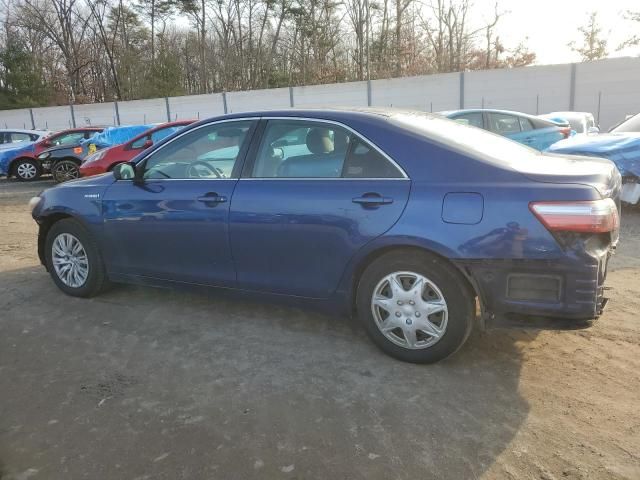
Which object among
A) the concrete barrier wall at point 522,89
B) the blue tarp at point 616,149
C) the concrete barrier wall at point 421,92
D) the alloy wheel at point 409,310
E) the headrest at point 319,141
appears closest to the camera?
the alloy wheel at point 409,310

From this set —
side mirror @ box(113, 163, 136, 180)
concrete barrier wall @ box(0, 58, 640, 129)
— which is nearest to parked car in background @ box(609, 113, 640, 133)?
side mirror @ box(113, 163, 136, 180)

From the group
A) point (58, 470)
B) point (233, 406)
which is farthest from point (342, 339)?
point (58, 470)

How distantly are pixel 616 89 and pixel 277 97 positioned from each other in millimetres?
14191

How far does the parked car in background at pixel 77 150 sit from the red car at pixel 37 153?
58 centimetres

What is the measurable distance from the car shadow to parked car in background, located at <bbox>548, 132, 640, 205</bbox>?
15.3 feet

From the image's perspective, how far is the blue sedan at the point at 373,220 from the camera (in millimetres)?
2877

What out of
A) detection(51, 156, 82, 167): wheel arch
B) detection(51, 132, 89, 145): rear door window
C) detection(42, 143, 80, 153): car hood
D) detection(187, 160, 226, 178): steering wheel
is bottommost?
detection(51, 156, 82, 167): wheel arch

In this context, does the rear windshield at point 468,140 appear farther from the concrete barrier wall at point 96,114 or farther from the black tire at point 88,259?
the concrete barrier wall at point 96,114

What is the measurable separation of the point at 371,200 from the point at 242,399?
137 cm

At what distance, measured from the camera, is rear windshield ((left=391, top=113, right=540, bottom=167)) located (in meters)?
3.19

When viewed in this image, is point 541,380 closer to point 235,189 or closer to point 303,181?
point 303,181

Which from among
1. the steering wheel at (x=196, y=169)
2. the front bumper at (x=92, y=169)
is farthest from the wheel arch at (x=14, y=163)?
the steering wheel at (x=196, y=169)

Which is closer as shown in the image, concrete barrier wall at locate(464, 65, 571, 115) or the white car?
the white car

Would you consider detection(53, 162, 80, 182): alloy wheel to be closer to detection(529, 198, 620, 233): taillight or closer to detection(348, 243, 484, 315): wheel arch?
detection(348, 243, 484, 315): wheel arch
